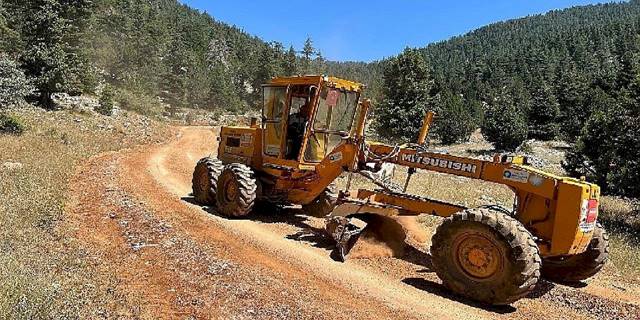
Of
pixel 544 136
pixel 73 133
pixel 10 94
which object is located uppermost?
pixel 544 136

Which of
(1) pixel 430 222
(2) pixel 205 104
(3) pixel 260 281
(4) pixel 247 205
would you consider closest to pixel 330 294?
(3) pixel 260 281

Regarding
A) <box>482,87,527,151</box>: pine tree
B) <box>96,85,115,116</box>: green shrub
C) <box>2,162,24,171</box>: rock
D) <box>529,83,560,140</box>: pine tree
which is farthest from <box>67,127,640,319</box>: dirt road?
<box>529,83,560,140</box>: pine tree

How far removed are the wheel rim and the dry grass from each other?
4.91 m

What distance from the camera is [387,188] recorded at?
10195mm

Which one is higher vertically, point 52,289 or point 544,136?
point 544,136

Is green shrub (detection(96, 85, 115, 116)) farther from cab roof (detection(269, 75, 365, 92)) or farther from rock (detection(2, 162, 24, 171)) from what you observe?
cab roof (detection(269, 75, 365, 92))

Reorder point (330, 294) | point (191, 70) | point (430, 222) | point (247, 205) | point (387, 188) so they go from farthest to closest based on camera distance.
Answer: point (191, 70) → point (430, 222) → point (247, 205) → point (387, 188) → point (330, 294)

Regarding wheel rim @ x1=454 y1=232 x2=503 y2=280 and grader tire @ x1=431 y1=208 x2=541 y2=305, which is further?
wheel rim @ x1=454 y1=232 x2=503 y2=280

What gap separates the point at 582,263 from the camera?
8.70 metres

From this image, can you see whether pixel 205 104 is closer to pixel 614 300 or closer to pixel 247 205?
pixel 247 205

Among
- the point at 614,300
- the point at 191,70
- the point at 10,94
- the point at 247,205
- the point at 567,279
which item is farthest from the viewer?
the point at 191,70

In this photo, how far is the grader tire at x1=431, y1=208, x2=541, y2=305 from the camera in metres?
7.23

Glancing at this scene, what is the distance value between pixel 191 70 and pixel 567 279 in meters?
70.9

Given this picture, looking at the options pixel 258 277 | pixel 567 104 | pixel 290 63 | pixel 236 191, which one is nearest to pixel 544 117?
pixel 567 104
